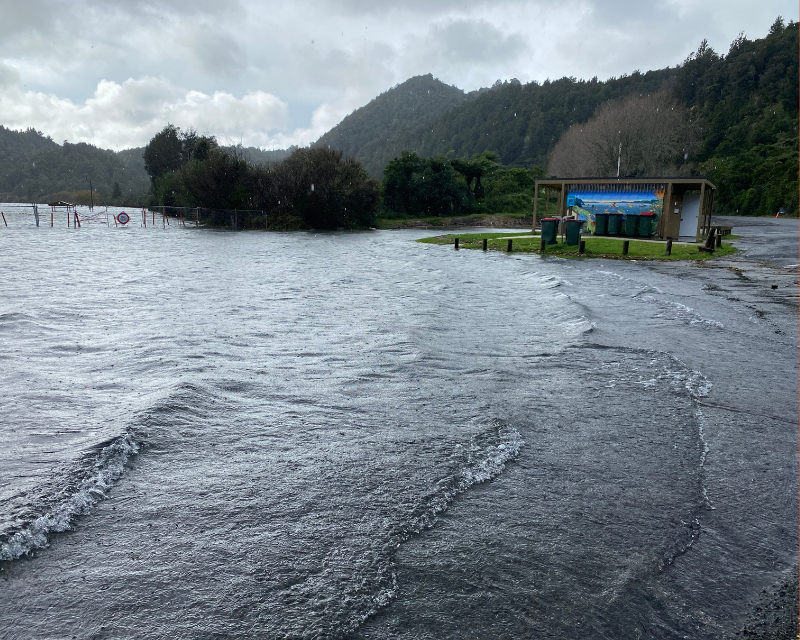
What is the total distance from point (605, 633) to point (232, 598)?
2269 mm

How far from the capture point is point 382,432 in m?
6.30

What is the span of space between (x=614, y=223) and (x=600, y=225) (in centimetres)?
→ 83

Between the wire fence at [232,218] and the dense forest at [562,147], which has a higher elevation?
the dense forest at [562,147]

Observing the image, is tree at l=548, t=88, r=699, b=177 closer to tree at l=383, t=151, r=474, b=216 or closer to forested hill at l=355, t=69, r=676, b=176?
tree at l=383, t=151, r=474, b=216

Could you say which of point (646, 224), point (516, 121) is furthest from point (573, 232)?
point (516, 121)

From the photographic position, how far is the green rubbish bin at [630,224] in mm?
34344

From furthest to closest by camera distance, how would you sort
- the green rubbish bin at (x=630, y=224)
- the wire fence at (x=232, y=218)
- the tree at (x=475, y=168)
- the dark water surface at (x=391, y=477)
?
the tree at (x=475, y=168), the wire fence at (x=232, y=218), the green rubbish bin at (x=630, y=224), the dark water surface at (x=391, y=477)

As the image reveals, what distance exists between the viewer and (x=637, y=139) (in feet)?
221

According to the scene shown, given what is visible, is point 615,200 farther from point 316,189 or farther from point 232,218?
point 232,218

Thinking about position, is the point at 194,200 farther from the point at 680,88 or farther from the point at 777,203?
the point at 680,88

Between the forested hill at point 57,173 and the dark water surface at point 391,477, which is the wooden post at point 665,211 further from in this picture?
the forested hill at point 57,173

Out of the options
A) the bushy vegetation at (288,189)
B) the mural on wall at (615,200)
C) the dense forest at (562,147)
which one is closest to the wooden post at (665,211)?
the mural on wall at (615,200)

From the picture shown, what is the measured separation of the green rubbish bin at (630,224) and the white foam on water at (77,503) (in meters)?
33.7

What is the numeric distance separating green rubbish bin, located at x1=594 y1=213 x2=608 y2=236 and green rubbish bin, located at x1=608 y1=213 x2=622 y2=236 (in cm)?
32
